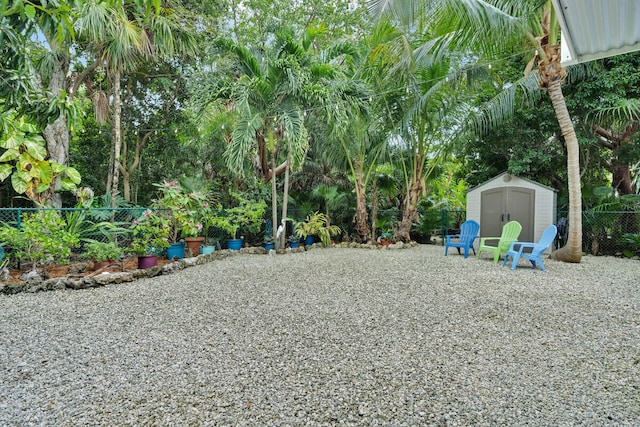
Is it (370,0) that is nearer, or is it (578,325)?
(578,325)

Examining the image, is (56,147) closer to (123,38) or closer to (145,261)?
(123,38)

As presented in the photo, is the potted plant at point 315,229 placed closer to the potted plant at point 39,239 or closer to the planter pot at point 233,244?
the planter pot at point 233,244

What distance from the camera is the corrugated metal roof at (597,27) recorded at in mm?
2736

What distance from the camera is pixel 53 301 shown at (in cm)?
Result: 380

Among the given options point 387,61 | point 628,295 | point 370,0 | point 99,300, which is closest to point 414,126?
point 387,61

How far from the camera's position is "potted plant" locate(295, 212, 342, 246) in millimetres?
8945

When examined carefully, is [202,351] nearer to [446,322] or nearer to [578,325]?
[446,322]

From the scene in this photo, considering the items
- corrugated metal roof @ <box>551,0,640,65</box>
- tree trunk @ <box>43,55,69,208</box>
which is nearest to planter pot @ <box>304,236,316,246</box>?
tree trunk @ <box>43,55,69,208</box>

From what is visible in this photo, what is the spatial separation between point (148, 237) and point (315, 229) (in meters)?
4.20

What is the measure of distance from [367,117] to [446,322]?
6.19m

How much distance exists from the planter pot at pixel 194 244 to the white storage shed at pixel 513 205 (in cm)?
692

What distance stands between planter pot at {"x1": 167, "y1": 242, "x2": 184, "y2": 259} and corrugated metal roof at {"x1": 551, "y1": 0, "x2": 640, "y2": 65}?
6.54 metres

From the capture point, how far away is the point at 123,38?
5.91m

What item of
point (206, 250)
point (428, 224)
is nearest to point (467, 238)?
point (428, 224)
